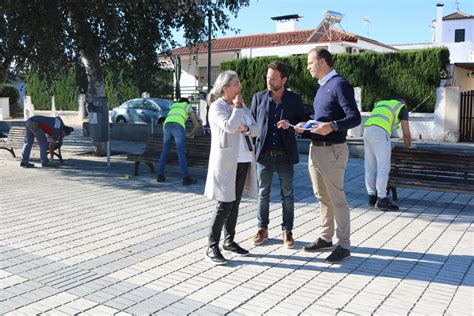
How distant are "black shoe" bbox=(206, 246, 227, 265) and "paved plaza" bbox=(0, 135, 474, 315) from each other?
0.07 metres

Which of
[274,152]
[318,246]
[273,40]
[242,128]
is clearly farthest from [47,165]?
[273,40]

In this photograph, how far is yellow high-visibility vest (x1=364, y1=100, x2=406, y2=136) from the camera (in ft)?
21.8

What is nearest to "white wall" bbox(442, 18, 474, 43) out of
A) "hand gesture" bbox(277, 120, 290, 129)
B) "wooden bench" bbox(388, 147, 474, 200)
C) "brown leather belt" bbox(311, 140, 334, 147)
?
"wooden bench" bbox(388, 147, 474, 200)

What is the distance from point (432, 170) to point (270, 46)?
1055 inches

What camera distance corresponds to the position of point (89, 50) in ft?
37.5

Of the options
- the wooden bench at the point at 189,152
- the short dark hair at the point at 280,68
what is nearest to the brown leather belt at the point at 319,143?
the short dark hair at the point at 280,68

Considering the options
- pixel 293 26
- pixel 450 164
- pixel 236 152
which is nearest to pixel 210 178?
pixel 236 152

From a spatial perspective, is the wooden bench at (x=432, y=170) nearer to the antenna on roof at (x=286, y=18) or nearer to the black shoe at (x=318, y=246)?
the black shoe at (x=318, y=246)

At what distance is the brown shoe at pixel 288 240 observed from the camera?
512 cm

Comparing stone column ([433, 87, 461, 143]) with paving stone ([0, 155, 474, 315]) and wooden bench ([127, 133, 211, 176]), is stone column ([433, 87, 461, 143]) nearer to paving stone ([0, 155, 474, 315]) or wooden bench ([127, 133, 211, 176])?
paving stone ([0, 155, 474, 315])

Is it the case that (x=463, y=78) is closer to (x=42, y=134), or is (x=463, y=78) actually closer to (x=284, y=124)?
(x=42, y=134)

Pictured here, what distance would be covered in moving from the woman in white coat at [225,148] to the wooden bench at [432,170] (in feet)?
10.6

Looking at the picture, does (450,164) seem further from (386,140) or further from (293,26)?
(293,26)

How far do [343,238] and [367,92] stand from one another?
16.6m
